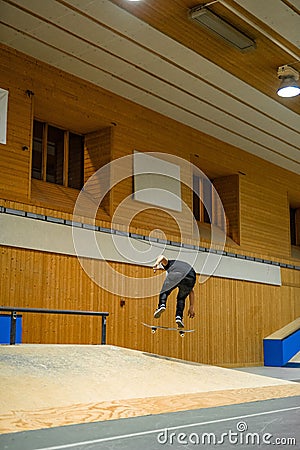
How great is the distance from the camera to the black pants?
42.2 feet

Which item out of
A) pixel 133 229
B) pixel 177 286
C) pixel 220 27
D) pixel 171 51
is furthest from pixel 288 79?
pixel 177 286

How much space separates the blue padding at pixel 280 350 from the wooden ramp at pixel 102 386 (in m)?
9.44

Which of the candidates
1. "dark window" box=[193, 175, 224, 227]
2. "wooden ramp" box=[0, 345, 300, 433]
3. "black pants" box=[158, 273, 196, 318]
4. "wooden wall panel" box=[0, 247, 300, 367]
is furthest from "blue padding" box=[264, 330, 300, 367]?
"wooden ramp" box=[0, 345, 300, 433]

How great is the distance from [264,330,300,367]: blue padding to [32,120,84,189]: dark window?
8.74 m

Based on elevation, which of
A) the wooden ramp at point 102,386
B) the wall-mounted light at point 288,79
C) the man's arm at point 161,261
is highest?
the wall-mounted light at point 288,79

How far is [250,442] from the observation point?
5.24m

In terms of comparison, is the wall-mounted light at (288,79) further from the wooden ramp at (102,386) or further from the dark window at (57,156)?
the wooden ramp at (102,386)

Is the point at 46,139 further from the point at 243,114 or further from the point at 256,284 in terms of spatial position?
the point at 256,284

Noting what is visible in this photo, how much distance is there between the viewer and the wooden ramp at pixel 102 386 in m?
6.35

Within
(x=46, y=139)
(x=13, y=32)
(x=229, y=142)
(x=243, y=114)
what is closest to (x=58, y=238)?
(x=46, y=139)

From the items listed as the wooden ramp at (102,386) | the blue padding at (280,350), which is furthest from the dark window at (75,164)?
the blue padding at (280,350)

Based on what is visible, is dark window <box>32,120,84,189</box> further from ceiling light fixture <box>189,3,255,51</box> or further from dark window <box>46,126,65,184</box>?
ceiling light fixture <box>189,3,255,51</box>

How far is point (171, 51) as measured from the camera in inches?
540

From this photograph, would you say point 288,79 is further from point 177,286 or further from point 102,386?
point 102,386
